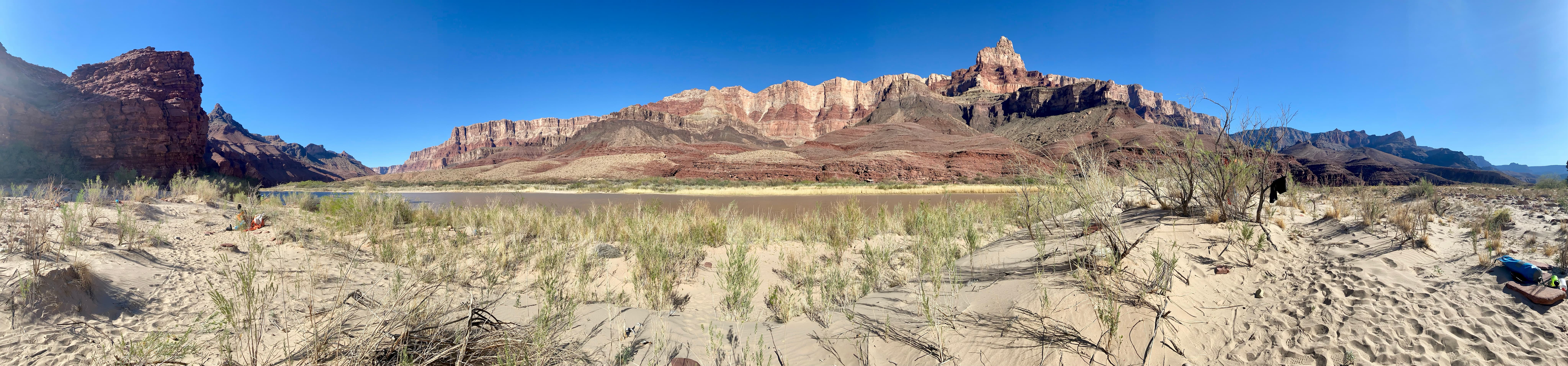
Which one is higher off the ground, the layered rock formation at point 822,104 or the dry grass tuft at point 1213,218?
the layered rock formation at point 822,104

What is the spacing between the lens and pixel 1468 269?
3160mm

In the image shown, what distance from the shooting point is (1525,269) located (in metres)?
2.79

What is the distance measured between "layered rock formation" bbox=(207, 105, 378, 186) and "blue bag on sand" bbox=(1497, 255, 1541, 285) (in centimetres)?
6201

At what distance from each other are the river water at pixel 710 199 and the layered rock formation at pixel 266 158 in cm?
3260

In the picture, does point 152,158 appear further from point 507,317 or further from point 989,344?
point 989,344

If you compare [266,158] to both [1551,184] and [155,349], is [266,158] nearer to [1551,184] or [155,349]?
[155,349]

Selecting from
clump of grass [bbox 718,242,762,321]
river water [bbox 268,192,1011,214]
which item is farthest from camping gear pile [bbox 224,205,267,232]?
clump of grass [bbox 718,242,762,321]

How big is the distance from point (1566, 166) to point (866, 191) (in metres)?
23.8

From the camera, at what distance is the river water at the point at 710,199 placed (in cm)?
1555

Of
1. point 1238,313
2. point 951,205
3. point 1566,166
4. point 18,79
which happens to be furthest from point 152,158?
point 1566,166

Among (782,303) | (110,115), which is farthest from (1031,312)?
(110,115)

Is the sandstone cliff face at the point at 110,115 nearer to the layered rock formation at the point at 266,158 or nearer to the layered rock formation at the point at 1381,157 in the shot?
the layered rock formation at the point at 266,158

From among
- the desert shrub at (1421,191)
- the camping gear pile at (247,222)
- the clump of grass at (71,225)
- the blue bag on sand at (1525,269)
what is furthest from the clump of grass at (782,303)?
the desert shrub at (1421,191)

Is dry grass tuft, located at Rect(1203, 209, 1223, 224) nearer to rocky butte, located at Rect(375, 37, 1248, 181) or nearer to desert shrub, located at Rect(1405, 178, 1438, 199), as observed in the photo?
rocky butte, located at Rect(375, 37, 1248, 181)
